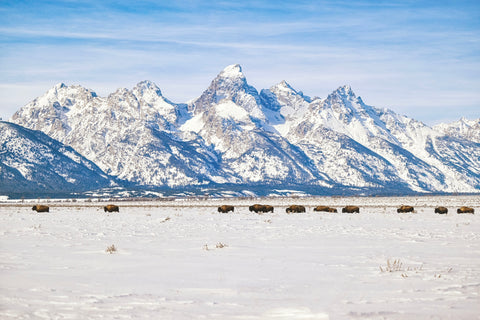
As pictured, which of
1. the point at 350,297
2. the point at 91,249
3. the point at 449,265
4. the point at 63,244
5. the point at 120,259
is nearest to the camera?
the point at 350,297

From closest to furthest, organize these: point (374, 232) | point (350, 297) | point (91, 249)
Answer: point (350, 297), point (91, 249), point (374, 232)

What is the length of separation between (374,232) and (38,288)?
22599 mm

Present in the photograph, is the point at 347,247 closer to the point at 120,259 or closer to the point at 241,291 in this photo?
the point at 120,259

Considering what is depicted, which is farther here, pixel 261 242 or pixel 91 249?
pixel 261 242

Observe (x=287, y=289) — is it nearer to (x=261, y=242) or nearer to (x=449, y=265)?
(x=449, y=265)

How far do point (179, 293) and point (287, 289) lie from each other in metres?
2.66

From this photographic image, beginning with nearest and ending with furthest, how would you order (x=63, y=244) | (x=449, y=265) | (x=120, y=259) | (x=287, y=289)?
1. (x=287, y=289)
2. (x=449, y=265)
3. (x=120, y=259)
4. (x=63, y=244)

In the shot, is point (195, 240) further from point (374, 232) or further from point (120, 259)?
point (374, 232)

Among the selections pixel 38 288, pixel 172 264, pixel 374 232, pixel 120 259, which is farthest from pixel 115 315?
pixel 374 232

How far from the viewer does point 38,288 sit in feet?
46.8

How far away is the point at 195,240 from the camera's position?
2742 cm

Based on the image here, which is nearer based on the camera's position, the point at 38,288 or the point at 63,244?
the point at 38,288

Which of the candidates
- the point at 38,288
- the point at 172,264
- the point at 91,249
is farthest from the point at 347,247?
the point at 38,288

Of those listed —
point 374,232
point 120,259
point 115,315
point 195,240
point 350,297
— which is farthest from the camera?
point 374,232
